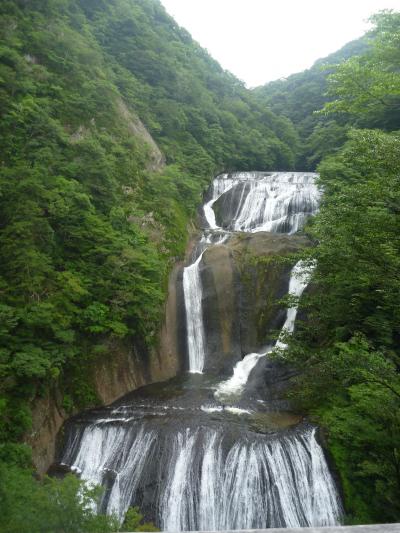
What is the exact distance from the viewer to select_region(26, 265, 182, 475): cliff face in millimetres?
9867

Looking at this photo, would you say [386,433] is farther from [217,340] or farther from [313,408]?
[217,340]

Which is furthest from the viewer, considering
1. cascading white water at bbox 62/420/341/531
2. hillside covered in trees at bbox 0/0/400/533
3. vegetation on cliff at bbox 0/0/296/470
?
vegetation on cliff at bbox 0/0/296/470

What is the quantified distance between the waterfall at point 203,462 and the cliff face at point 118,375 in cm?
53

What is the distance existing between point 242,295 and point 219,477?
9498 mm

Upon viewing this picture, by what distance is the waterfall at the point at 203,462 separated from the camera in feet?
28.2

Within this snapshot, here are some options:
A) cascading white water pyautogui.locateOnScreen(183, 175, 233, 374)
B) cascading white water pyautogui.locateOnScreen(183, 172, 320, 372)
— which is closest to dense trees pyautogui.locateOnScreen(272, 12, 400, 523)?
cascading white water pyautogui.locateOnScreen(183, 175, 233, 374)

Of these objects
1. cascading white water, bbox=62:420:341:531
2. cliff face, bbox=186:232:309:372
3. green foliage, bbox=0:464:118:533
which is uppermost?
cliff face, bbox=186:232:309:372

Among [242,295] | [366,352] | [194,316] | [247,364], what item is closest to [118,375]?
[194,316]

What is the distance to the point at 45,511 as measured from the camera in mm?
5262

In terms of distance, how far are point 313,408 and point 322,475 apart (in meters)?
2.40

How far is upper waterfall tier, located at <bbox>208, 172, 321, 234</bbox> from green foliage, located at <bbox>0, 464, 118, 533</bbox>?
1879cm

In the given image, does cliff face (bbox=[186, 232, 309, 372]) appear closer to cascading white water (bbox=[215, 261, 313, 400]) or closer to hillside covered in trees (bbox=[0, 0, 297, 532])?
cascading white water (bbox=[215, 261, 313, 400])

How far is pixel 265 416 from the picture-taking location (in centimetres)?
1141

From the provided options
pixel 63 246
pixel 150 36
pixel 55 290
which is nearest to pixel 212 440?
pixel 55 290
